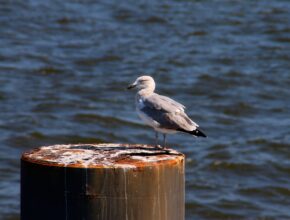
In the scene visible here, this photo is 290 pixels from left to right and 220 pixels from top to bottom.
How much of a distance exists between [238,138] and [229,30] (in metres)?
5.27

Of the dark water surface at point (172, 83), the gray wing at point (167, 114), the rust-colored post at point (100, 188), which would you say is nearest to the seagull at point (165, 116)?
the gray wing at point (167, 114)

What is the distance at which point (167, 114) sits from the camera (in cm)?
509

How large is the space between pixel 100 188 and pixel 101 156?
357mm

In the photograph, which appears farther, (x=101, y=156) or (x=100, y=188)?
(x=101, y=156)

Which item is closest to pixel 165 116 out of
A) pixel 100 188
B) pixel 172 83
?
pixel 100 188

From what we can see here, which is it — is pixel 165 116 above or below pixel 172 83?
above

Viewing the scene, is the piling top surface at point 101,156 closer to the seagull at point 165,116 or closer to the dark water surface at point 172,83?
the seagull at point 165,116

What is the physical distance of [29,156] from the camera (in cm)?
405

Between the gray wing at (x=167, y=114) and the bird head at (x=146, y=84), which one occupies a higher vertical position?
the bird head at (x=146, y=84)

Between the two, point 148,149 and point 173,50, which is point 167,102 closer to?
point 148,149

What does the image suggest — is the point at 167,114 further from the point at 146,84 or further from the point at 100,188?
the point at 100,188

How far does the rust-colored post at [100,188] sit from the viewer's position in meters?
3.80

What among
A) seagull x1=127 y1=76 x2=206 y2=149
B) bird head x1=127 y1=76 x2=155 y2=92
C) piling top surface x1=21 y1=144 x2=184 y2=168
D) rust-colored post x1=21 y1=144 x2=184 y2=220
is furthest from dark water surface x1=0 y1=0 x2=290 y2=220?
rust-colored post x1=21 y1=144 x2=184 y2=220

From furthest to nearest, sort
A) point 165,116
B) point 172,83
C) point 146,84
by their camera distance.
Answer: point 172,83 < point 146,84 < point 165,116
